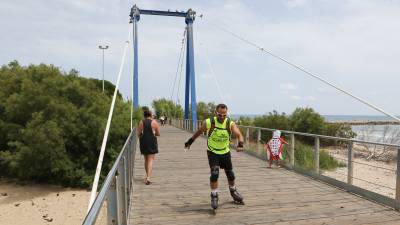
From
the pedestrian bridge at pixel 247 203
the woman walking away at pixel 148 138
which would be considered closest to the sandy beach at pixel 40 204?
the pedestrian bridge at pixel 247 203

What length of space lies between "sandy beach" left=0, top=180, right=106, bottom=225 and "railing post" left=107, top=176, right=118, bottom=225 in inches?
624

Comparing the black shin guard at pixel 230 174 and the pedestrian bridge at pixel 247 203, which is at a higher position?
the black shin guard at pixel 230 174

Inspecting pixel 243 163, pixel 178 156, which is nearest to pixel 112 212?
pixel 243 163

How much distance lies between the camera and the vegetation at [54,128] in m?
23.4

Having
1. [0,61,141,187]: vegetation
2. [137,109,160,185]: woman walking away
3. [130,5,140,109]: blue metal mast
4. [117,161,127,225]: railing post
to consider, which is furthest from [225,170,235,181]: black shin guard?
[130,5,140,109]: blue metal mast

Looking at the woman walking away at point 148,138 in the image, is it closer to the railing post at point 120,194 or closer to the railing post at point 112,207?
the railing post at point 120,194

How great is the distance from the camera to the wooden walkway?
584cm

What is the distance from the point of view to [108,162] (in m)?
25.7

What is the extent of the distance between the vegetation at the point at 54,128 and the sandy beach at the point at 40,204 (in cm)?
78

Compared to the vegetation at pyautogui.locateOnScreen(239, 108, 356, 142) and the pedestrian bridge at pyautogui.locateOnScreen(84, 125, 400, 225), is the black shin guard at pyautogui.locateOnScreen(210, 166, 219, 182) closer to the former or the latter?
the pedestrian bridge at pyautogui.locateOnScreen(84, 125, 400, 225)

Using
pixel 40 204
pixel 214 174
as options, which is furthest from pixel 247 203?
pixel 40 204

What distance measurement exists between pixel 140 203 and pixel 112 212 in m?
3.11

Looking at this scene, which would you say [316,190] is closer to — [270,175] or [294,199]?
[294,199]

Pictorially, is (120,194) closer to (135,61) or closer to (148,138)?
(148,138)
